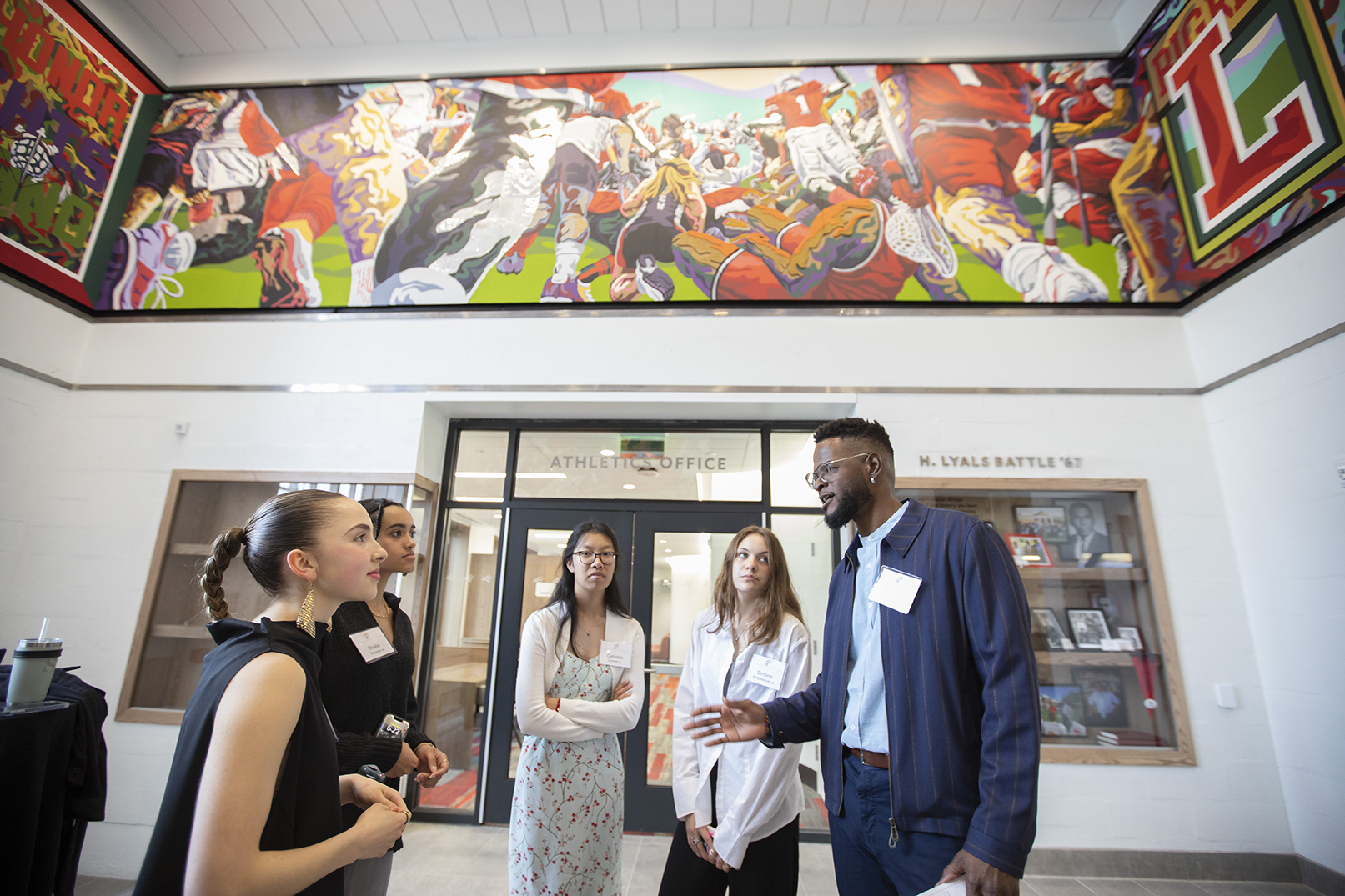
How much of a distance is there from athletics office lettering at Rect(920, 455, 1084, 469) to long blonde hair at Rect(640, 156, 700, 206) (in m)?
2.76

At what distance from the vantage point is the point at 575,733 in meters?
2.27

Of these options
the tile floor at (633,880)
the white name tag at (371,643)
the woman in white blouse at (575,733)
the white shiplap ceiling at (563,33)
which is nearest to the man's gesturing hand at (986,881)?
the woman in white blouse at (575,733)

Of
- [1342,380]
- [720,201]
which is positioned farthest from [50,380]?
[1342,380]

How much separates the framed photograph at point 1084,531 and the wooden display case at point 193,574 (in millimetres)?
4517

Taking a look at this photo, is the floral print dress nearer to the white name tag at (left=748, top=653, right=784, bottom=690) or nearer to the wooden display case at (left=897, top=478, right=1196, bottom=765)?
the white name tag at (left=748, top=653, right=784, bottom=690)

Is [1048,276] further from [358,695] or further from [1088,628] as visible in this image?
[358,695]

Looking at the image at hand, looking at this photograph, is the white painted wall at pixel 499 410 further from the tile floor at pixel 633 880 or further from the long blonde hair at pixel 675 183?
the long blonde hair at pixel 675 183

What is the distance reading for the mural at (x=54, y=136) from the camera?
410 cm

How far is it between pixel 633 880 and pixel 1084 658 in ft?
10.4

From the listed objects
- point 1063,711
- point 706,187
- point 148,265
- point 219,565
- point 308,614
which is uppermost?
point 706,187

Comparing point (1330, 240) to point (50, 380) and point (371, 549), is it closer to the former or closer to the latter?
point (371, 549)

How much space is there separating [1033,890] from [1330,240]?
4058mm

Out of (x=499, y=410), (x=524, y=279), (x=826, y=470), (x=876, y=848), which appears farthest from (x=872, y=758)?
(x=524, y=279)

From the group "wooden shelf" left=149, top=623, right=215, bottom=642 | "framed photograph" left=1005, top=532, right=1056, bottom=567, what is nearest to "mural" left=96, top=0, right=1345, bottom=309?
"framed photograph" left=1005, top=532, right=1056, bottom=567
